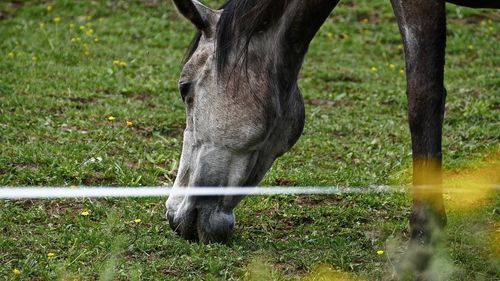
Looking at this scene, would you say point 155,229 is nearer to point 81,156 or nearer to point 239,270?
point 239,270

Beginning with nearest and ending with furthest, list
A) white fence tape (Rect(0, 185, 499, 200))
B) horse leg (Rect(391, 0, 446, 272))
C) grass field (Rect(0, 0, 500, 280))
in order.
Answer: horse leg (Rect(391, 0, 446, 272)) → grass field (Rect(0, 0, 500, 280)) → white fence tape (Rect(0, 185, 499, 200))

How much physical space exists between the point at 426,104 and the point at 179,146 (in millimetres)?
3042

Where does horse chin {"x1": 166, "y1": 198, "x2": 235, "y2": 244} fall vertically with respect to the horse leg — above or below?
below

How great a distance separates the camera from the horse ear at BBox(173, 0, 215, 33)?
4.42m

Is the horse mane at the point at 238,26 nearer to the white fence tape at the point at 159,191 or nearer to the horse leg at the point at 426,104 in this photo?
the white fence tape at the point at 159,191

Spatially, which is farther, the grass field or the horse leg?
the grass field

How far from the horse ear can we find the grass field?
108 centimetres

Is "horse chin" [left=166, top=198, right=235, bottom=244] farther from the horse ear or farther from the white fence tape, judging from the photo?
the horse ear

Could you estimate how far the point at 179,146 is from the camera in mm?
6793

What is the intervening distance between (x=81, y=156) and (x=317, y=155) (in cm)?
170

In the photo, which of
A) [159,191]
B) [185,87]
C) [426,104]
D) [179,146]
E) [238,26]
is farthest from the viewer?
[179,146]

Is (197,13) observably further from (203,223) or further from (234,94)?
(203,223)

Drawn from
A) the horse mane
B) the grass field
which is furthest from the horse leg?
the horse mane

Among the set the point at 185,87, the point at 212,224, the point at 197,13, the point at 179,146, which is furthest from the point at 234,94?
the point at 179,146
